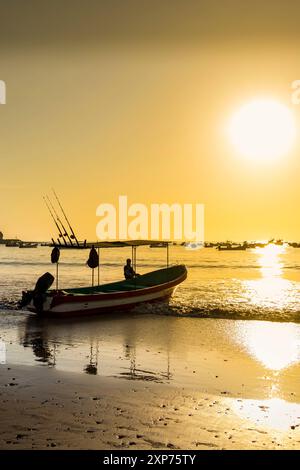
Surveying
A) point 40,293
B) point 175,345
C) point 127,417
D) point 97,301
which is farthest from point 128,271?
point 127,417

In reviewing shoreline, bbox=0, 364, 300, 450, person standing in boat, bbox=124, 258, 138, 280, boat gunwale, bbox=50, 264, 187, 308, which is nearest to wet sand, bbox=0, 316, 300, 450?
shoreline, bbox=0, 364, 300, 450

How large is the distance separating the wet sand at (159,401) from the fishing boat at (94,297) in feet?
21.9

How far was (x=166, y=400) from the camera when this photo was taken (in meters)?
9.85

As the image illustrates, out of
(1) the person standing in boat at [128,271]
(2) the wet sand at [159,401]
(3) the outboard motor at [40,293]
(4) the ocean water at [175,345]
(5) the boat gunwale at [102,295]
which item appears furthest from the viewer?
(1) the person standing in boat at [128,271]

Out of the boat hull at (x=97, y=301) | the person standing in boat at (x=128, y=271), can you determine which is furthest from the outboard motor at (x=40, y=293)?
the person standing in boat at (x=128, y=271)

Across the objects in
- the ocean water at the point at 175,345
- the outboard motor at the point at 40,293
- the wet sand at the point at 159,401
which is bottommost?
the ocean water at the point at 175,345

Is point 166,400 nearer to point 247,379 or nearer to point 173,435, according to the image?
point 173,435

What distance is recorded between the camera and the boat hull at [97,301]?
23.5m

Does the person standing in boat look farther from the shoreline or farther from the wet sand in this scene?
the shoreline

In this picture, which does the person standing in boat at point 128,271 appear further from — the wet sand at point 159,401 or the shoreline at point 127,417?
the shoreline at point 127,417

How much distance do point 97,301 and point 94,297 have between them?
0.31m

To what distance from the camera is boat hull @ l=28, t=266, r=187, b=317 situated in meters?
23.5

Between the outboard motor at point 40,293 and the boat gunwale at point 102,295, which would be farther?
the boat gunwale at point 102,295

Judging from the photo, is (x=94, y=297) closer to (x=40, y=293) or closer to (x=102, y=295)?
(x=102, y=295)
